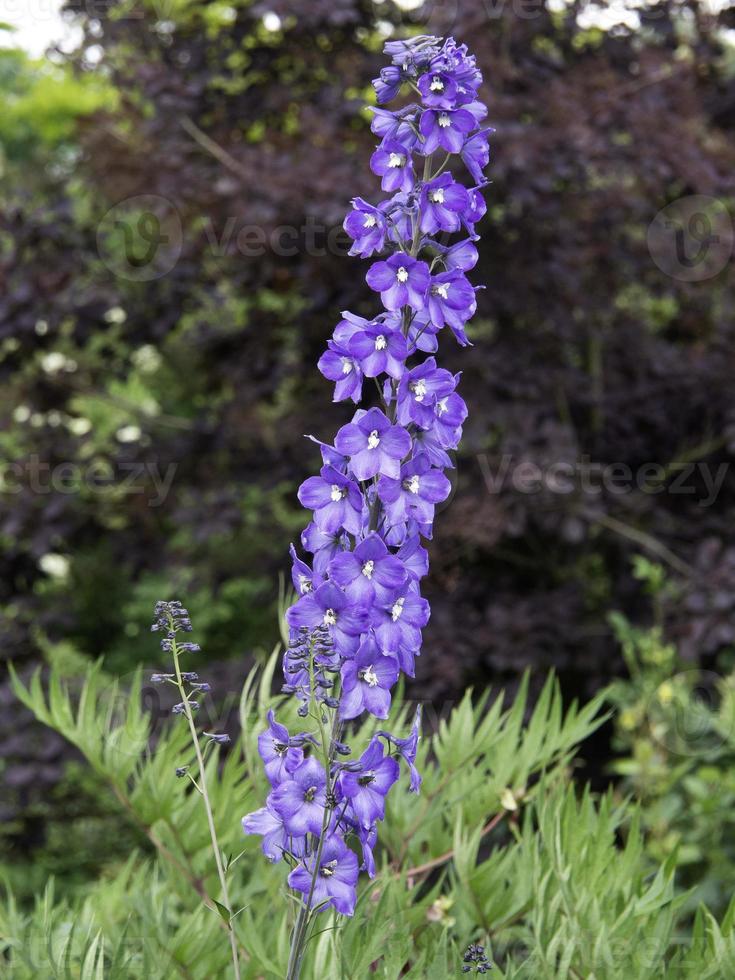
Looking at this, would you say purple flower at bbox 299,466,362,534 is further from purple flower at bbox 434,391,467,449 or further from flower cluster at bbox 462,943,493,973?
flower cluster at bbox 462,943,493,973

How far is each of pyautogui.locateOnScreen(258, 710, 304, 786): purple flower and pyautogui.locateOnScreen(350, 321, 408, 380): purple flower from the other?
448 millimetres

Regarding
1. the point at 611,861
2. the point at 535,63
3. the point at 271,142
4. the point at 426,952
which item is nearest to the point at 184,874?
the point at 426,952

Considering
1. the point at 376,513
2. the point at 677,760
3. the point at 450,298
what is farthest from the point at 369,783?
the point at 677,760

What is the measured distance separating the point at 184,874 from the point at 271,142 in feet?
8.22

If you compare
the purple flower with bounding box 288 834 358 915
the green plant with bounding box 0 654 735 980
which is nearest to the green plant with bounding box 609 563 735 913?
the green plant with bounding box 0 654 735 980

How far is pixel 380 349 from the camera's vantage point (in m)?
1.38

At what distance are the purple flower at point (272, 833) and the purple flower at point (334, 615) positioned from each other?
27 centimetres

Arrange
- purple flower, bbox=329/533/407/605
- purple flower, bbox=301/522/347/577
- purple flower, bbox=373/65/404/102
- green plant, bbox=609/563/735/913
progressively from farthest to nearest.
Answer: green plant, bbox=609/563/735/913 < purple flower, bbox=373/65/404/102 < purple flower, bbox=301/522/347/577 < purple flower, bbox=329/533/407/605

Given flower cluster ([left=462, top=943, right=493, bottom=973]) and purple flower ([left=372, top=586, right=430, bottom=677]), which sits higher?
purple flower ([left=372, top=586, right=430, bottom=677])

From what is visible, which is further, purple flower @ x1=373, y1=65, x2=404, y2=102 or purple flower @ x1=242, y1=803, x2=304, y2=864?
purple flower @ x1=373, y1=65, x2=404, y2=102

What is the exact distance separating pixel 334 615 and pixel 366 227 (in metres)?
0.52

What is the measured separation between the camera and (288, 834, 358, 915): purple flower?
4.54 ft

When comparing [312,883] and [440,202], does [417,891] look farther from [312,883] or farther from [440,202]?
[440,202]

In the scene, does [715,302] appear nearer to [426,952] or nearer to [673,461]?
[673,461]
